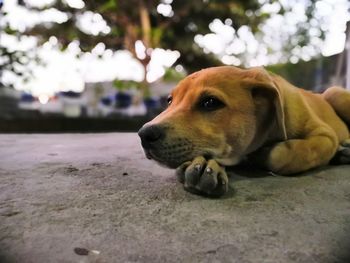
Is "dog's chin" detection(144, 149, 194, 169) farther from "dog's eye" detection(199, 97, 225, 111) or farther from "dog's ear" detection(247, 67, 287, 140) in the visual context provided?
"dog's ear" detection(247, 67, 287, 140)

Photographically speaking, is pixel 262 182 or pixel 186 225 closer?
pixel 186 225

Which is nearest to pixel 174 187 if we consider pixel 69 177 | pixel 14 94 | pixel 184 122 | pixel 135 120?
pixel 184 122

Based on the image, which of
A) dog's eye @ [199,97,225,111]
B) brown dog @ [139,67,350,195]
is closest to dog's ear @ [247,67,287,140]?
brown dog @ [139,67,350,195]

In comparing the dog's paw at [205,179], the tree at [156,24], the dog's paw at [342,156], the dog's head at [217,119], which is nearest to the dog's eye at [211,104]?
the dog's head at [217,119]

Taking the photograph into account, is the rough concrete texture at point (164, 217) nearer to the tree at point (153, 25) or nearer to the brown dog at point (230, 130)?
the brown dog at point (230, 130)

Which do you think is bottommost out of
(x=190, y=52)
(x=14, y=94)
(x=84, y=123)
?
(x=84, y=123)

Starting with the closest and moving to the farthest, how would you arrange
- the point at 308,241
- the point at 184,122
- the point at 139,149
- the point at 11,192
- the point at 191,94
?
the point at 308,241 → the point at 11,192 → the point at 184,122 → the point at 191,94 → the point at 139,149

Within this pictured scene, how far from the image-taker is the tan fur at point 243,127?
161cm

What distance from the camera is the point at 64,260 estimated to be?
98 cm

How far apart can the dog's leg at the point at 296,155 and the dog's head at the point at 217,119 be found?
0.06 m

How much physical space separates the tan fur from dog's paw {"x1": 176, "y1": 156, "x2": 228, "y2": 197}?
0.38 ft

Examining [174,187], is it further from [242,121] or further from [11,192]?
[11,192]

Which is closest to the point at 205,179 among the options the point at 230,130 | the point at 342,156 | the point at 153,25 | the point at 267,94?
the point at 230,130

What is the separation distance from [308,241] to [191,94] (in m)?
0.84
